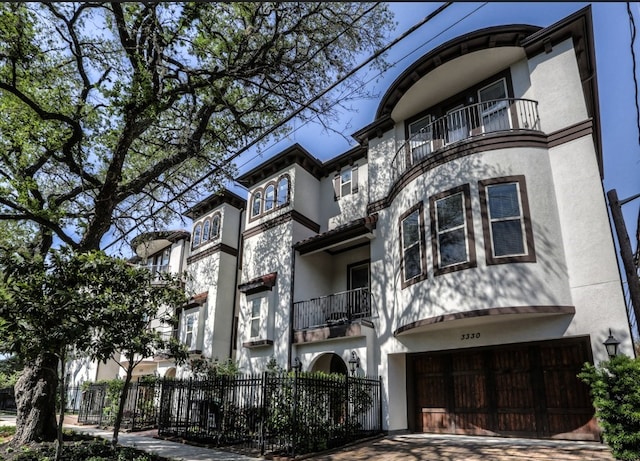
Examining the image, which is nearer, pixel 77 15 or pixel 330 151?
pixel 77 15

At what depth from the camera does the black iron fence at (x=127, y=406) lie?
16.0 metres

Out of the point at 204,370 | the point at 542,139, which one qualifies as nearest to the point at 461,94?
the point at 542,139

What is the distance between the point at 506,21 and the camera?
38.4ft

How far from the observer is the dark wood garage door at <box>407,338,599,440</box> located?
10039 mm

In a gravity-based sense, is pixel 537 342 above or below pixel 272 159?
below

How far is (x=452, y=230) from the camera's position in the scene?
11.1m

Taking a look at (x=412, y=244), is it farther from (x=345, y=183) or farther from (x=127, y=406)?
(x=127, y=406)

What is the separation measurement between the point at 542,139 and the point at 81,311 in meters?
11.0

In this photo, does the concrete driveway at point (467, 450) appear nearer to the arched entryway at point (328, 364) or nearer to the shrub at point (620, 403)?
the shrub at point (620, 403)

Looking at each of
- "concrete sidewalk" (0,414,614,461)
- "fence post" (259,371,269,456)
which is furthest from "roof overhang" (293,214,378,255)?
"concrete sidewalk" (0,414,614,461)

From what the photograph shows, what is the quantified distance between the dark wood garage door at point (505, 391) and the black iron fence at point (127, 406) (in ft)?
31.7

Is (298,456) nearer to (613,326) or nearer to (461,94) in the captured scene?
(613,326)

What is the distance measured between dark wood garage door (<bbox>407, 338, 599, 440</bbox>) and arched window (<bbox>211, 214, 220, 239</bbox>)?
11.7m

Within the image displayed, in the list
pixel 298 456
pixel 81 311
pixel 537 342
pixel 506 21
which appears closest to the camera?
pixel 81 311
